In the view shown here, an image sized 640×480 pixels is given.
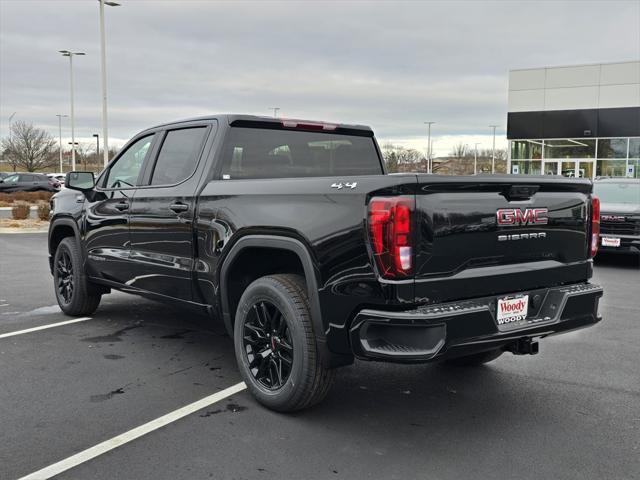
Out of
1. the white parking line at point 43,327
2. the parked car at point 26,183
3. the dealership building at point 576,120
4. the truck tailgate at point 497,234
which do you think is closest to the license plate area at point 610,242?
the truck tailgate at point 497,234

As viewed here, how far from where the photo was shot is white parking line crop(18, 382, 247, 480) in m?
3.20

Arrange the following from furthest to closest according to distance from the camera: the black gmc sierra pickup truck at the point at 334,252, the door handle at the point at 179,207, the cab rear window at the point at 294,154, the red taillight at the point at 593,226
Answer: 1. the cab rear window at the point at 294,154
2. the door handle at the point at 179,207
3. the red taillight at the point at 593,226
4. the black gmc sierra pickup truck at the point at 334,252

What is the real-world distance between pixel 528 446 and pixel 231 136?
2.94 metres

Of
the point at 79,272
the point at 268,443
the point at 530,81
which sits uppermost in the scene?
the point at 530,81

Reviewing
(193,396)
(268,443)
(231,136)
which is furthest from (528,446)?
(231,136)

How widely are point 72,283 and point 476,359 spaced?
13.5 ft

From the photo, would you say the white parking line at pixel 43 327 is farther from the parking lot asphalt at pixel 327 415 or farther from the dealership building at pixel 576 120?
the dealership building at pixel 576 120

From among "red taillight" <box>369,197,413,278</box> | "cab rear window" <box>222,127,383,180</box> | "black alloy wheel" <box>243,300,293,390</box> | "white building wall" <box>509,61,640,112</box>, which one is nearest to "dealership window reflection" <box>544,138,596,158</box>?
"white building wall" <box>509,61,640,112</box>

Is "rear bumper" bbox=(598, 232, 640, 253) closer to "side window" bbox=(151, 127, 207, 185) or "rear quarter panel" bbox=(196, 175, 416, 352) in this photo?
"side window" bbox=(151, 127, 207, 185)

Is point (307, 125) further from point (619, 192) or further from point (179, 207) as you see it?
point (619, 192)

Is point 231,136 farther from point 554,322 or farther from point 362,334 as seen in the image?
point 554,322

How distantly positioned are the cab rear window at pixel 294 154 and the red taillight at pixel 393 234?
1.74 metres

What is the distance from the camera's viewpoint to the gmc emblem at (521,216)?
3641 mm

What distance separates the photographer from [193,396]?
169 inches
